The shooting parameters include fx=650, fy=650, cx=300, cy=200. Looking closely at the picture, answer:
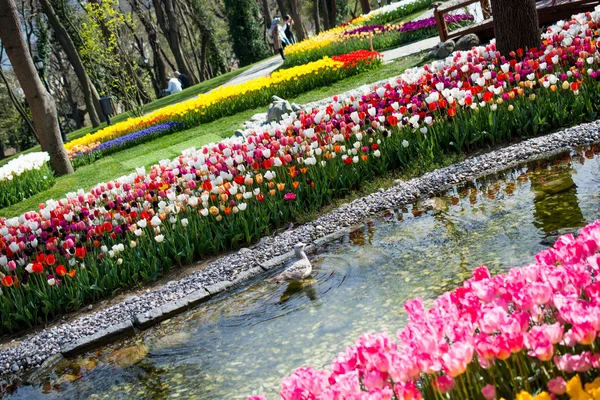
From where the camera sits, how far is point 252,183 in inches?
272

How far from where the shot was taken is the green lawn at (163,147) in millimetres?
11902

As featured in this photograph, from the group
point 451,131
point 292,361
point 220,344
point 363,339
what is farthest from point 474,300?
point 451,131

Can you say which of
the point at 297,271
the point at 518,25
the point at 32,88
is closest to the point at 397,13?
the point at 32,88

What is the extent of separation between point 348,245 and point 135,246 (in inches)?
84.6

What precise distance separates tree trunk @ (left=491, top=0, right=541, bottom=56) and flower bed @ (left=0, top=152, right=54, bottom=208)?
8.81 metres

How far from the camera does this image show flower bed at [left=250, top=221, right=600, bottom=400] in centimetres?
181

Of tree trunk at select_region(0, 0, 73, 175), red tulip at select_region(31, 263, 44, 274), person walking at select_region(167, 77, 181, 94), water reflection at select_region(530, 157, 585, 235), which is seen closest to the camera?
water reflection at select_region(530, 157, 585, 235)

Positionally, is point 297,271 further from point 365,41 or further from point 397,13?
point 397,13

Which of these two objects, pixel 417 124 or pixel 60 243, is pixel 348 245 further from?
pixel 60 243

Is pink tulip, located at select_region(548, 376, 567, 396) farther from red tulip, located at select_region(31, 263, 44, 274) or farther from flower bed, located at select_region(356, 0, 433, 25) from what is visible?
flower bed, located at select_region(356, 0, 433, 25)

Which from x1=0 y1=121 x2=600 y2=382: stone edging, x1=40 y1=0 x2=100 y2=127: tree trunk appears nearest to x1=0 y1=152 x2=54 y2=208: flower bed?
x1=0 y1=121 x2=600 y2=382: stone edging

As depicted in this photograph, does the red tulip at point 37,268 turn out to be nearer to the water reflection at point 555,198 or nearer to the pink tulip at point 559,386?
the water reflection at point 555,198

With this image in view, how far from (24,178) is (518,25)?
30.5 ft

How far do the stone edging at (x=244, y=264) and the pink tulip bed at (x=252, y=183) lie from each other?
0.44 meters
